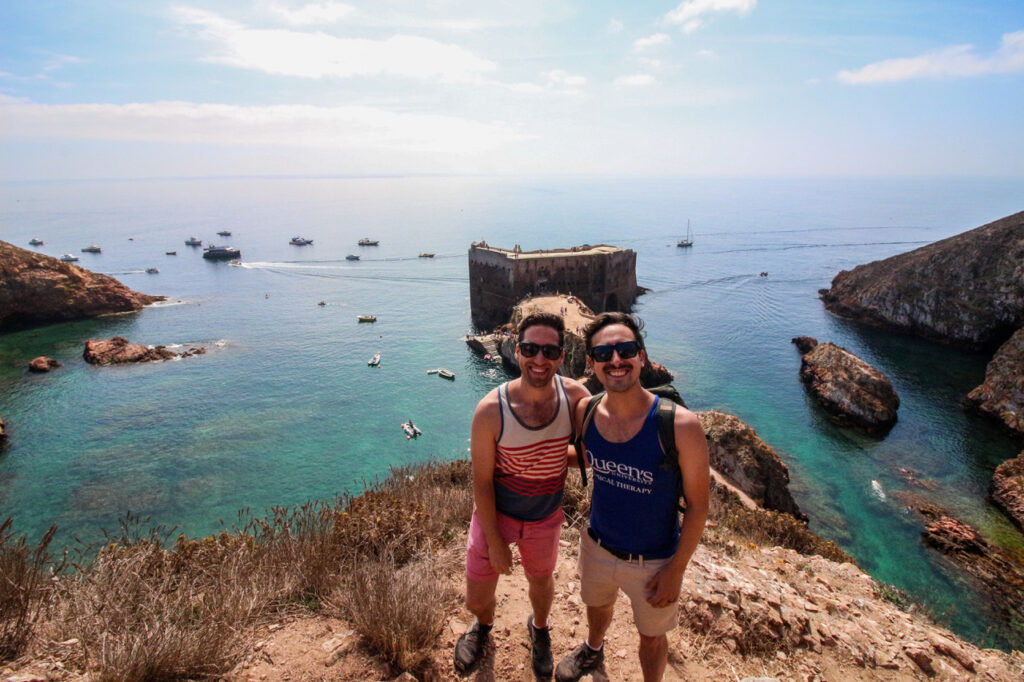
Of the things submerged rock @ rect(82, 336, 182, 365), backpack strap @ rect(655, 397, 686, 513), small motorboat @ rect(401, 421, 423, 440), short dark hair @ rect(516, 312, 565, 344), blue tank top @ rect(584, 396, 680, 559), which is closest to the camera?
backpack strap @ rect(655, 397, 686, 513)

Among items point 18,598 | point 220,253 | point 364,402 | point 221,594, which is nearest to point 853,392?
point 364,402

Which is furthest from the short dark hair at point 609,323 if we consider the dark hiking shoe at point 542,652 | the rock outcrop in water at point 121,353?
the rock outcrop in water at point 121,353

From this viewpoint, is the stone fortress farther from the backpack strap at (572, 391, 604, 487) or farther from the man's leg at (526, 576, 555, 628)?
the backpack strap at (572, 391, 604, 487)

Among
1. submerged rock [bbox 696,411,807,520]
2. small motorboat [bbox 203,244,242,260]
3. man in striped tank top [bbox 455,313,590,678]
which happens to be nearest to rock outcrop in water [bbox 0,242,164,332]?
small motorboat [bbox 203,244,242,260]

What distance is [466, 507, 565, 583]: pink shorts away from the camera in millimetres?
3746

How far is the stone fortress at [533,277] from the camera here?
131 feet

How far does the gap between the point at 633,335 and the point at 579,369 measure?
987 inches

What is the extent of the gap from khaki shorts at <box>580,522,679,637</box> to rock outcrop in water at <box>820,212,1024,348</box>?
131 feet

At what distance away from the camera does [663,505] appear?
3285 millimetres

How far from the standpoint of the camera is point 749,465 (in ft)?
51.5

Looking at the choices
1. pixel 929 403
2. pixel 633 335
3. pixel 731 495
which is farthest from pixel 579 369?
pixel 633 335

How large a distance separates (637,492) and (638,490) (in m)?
0.02

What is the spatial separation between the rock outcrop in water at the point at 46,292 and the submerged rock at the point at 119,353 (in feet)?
35.6

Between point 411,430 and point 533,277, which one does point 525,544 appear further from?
point 533,277
